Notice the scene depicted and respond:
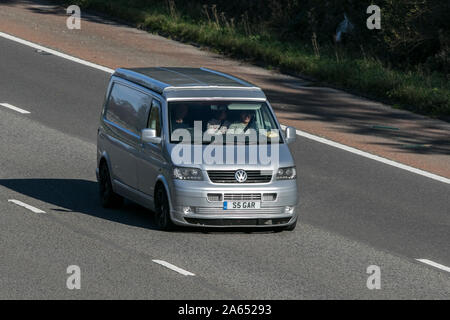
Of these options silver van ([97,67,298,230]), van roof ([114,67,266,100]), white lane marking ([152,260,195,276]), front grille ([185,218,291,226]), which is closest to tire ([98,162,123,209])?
silver van ([97,67,298,230])

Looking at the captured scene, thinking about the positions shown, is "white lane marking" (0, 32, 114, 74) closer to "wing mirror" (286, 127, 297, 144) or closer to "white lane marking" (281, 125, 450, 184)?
"white lane marking" (281, 125, 450, 184)

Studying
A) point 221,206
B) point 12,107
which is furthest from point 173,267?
point 12,107

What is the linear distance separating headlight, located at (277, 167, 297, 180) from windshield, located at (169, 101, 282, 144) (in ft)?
1.92

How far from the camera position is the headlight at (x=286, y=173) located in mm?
15578

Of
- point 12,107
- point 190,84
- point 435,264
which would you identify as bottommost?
point 435,264

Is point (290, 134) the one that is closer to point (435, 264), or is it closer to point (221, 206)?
point (221, 206)

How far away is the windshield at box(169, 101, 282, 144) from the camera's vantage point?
1586 cm

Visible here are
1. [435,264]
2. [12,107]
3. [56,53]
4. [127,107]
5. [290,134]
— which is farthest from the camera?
[56,53]

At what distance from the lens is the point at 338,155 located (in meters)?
21.8

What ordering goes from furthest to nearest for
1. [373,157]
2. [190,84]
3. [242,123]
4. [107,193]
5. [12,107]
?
[12,107]
[373,157]
[107,193]
[190,84]
[242,123]

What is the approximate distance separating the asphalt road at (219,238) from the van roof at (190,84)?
1942 millimetres

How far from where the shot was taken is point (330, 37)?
108ft

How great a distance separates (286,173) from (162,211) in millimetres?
1787

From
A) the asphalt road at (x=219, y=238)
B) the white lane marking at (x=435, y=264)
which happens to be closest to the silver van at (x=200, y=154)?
the asphalt road at (x=219, y=238)
